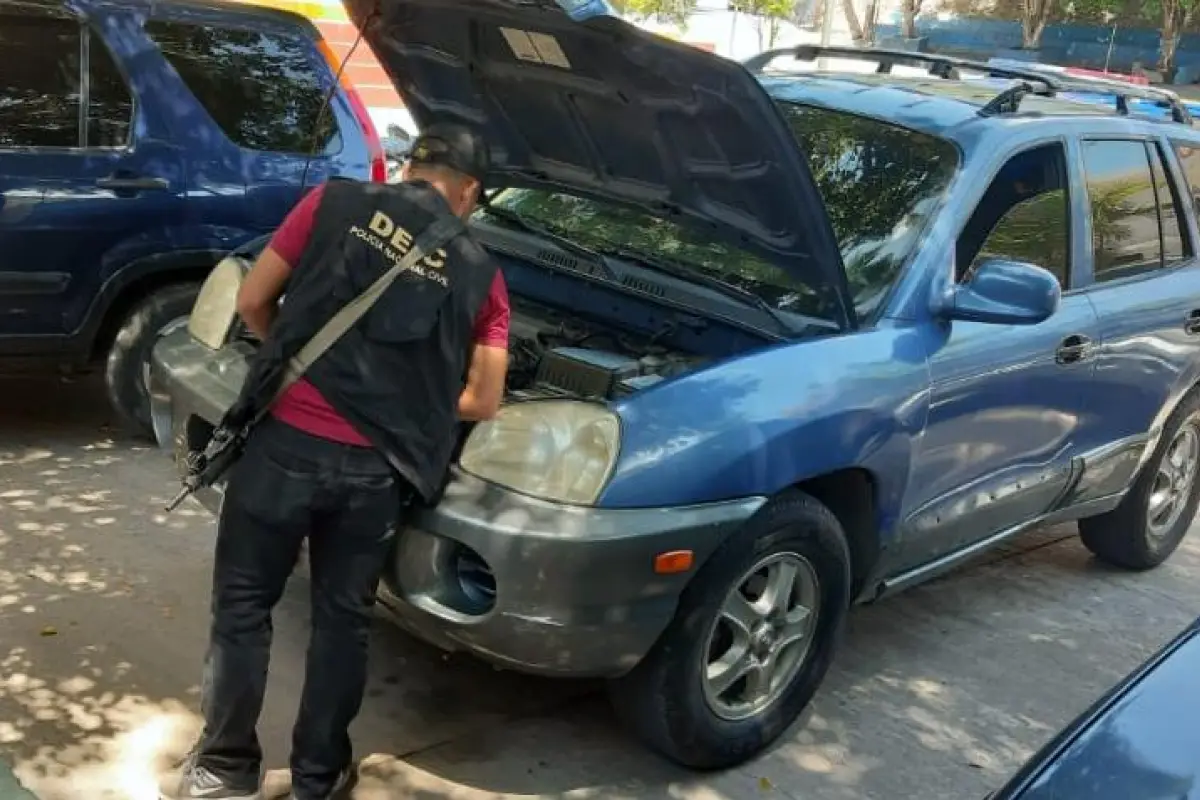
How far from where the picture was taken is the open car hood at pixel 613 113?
11.2 feet

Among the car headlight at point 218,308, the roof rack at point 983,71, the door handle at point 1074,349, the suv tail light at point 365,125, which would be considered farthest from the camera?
the suv tail light at point 365,125

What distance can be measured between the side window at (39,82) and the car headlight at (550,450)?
299cm

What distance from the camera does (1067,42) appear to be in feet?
117

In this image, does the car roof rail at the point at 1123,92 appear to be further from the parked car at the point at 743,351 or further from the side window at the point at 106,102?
the side window at the point at 106,102

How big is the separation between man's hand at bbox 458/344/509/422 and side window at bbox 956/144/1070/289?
5.46 ft

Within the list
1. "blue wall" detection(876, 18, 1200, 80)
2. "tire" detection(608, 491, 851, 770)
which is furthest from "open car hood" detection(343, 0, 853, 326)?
"blue wall" detection(876, 18, 1200, 80)

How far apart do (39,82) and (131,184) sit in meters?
0.52

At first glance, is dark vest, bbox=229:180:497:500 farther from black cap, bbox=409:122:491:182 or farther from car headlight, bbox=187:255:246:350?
car headlight, bbox=187:255:246:350

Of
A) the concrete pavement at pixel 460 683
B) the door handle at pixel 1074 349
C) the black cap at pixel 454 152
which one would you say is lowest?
the concrete pavement at pixel 460 683

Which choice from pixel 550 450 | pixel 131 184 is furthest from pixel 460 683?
pixel 131 184

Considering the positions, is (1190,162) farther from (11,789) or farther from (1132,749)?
(11,789)

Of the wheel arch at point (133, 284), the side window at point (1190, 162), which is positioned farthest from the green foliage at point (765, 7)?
the wheel arch at point (133, 284)

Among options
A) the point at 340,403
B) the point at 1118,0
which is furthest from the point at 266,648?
the point at 1118,0

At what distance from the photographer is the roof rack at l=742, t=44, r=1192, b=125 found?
16.5 feet
